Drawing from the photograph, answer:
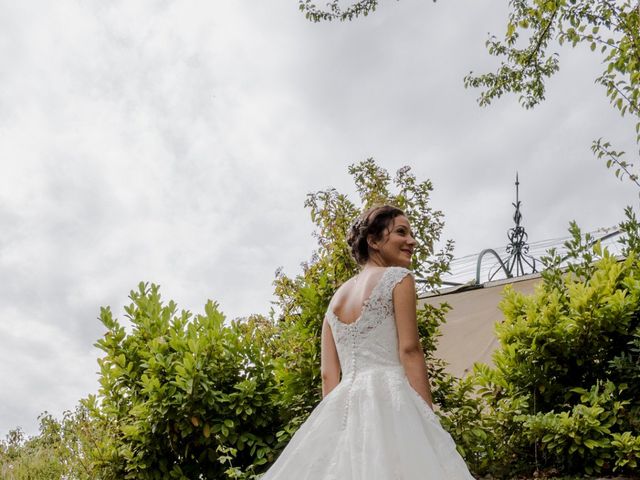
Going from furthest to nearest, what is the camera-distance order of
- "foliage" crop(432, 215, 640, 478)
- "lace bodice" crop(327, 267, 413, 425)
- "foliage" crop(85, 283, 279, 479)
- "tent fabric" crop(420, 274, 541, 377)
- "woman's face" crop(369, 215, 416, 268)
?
"tent fabric" crop(420, 274, 541, 377) < "foliage" crop(432, 215, 640, 478) < "foliage" crop(85, 283, 279, 479) < "woman's face" crop(369, 215, 416, 268) < "lace bodice" crop(327, 267, 413, 425)

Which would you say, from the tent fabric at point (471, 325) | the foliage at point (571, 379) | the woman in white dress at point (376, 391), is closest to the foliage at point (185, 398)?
the foliage at point (571, 379)

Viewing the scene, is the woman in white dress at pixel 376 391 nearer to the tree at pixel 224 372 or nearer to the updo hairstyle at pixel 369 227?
the updo hairstyle at pixel 369 227

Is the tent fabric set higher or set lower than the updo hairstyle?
higher

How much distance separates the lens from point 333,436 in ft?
10.0

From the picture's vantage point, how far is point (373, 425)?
2.96 metres

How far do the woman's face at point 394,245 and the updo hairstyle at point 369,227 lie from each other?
0.09 feet

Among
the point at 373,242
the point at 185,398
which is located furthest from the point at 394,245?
the point at 185,398

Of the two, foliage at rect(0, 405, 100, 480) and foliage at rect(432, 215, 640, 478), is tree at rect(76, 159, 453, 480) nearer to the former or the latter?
foliage at rect(0, 405, 100, 480)

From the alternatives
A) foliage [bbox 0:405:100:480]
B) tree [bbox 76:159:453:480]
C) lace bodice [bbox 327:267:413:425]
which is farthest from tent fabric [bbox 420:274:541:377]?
lace bodice [bbox 327:267:413:425]

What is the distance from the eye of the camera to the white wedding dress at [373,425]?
281cm

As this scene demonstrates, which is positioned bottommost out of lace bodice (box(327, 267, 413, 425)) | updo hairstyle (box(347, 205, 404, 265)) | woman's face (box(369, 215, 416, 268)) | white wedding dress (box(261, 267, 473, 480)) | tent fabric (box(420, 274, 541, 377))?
white wedding dress (box(261, 267, 473, 480))

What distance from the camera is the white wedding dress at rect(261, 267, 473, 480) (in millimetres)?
2807

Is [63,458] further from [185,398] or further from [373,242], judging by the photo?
[373,242]

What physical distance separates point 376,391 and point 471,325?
6164 millimetres
